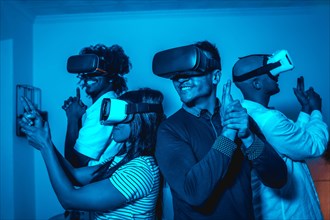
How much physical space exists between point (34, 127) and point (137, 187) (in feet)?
1.52

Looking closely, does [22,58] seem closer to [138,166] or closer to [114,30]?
[114,30]

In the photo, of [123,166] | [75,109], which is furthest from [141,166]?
[75,109]

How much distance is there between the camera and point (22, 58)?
2846mm

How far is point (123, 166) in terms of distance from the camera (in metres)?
1.16

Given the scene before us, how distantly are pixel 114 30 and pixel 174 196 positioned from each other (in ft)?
7.45

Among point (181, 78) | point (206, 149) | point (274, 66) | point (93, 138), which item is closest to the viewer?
point (206, 149)

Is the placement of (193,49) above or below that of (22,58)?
below

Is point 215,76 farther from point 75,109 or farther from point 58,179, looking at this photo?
point 75,109

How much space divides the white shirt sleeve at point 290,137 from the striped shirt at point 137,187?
553mm

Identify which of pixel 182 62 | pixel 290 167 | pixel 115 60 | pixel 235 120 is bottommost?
pixel 290 167

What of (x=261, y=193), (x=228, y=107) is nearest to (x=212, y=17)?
(x=261, y=193)

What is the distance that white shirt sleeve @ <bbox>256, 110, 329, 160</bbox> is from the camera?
1.37m

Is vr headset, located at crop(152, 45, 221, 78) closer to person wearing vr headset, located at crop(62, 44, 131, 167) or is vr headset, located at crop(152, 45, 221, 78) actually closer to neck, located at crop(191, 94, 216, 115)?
neck, located at crop(191, 94, 216, 115)

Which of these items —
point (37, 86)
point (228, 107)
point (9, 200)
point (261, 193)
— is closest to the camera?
point (228, 107)
